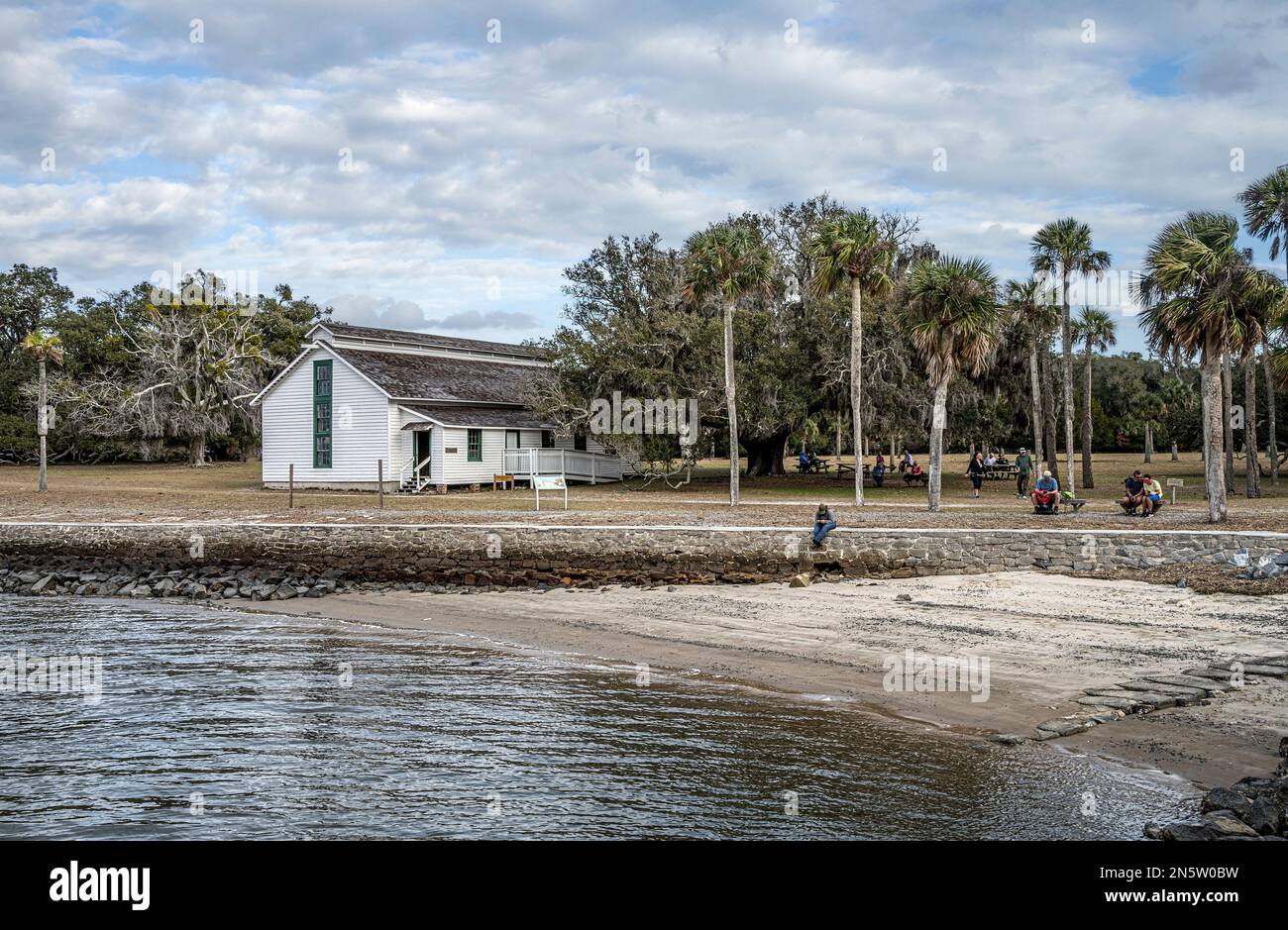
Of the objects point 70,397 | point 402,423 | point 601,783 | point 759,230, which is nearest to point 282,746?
point 601,783

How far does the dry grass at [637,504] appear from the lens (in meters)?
27.5

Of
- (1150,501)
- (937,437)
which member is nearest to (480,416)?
(937,437)

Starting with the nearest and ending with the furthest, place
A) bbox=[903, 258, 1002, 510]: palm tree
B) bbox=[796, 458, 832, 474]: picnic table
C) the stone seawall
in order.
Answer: the stone seawall
bbox=[903, 258, 1002, 510]: palm tree
bbox=[796, 458, 832, 474]: picnic table

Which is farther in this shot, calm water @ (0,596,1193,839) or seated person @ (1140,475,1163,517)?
seated person @ (1140,475,1163,517)

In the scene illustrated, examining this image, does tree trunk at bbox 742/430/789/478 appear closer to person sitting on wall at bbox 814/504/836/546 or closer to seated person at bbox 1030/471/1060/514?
seated person at bbox 1030/471/1060/514

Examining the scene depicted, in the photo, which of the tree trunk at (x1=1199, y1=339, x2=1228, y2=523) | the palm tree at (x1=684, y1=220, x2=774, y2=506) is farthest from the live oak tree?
the tree trunk at (x1=1199, y1=339, x2=1228, y2=523)

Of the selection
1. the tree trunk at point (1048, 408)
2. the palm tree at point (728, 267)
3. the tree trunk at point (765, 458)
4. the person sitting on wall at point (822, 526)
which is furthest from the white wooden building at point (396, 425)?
the person sitting on wall at point (822, 526)

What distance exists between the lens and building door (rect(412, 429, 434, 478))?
42.2m

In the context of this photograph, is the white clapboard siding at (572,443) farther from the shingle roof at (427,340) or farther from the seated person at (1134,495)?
the seated person at (1134,495)

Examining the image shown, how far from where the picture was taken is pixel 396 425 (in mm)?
41938

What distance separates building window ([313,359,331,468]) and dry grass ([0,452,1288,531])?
1750 millimetres

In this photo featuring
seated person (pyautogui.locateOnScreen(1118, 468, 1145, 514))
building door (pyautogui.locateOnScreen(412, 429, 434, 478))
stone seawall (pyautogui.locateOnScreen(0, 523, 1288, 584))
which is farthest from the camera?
building door (pyautogui.locateOnScreen(412, 429, 434, 478))
